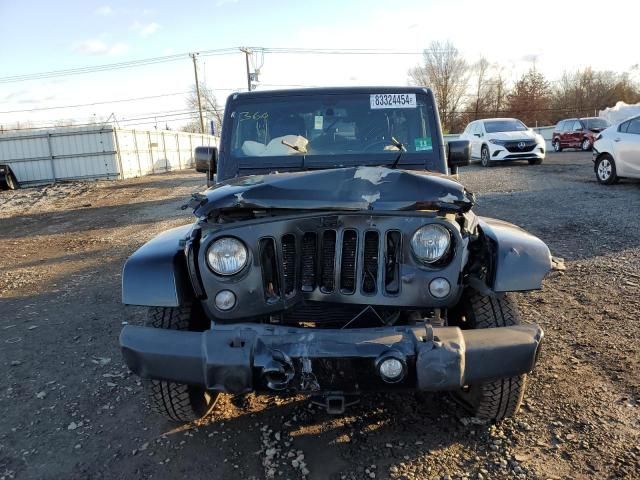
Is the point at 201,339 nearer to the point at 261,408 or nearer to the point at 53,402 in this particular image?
the point at 261,408

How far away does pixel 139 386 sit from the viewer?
11.5 ft

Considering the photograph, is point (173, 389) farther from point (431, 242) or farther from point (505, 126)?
point (505, 126)

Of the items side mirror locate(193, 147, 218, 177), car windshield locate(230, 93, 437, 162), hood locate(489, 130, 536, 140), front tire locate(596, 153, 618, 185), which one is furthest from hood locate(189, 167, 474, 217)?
hood locate(489, 130, 536, 140)

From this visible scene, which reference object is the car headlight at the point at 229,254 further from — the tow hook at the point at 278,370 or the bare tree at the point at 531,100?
the bare tree at the point at 531,100

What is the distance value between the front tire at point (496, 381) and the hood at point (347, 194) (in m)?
0.58

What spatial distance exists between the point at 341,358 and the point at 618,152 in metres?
11.0

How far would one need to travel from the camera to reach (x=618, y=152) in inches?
425

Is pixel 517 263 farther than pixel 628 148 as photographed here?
No

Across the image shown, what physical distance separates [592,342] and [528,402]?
1.12 meters

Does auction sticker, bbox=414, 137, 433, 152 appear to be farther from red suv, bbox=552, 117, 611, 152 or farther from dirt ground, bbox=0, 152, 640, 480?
red suv, bbox=552, 117, 611, 152

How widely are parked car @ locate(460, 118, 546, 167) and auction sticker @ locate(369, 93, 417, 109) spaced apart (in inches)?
520

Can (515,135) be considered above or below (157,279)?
above

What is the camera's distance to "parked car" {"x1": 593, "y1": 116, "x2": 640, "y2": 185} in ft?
34.0

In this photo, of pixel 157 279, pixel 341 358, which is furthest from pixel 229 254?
pixel 341 358
